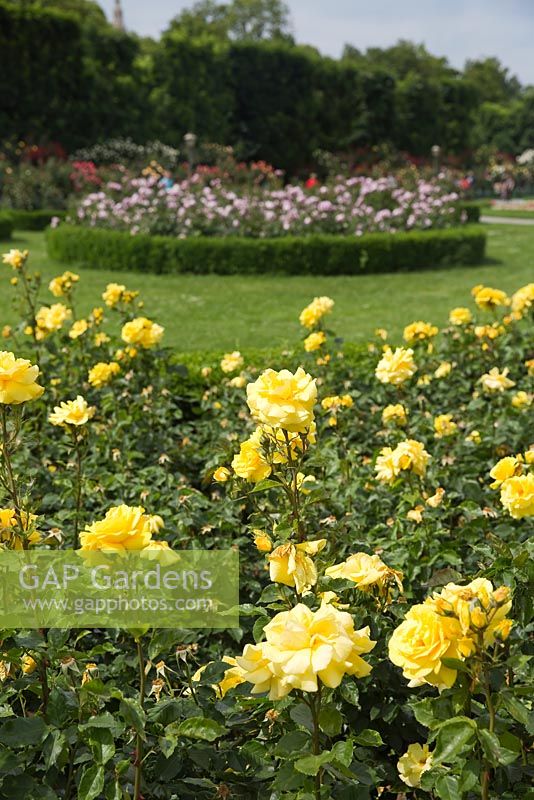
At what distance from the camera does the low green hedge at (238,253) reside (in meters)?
10.0

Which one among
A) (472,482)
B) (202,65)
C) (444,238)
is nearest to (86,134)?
(202,65)

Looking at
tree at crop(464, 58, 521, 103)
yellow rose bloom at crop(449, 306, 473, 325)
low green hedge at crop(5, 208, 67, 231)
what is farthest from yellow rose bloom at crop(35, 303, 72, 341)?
tree at crop(464, 58, 521, 103)

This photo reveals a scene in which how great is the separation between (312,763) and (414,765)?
316 mm

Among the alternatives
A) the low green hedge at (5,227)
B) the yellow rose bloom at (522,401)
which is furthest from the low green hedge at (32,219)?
the yellow rose bloom at (522,401)

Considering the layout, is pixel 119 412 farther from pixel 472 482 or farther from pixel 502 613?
pixel 502 613

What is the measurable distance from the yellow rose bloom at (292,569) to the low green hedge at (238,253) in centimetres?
875

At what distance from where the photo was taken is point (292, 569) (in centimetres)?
142

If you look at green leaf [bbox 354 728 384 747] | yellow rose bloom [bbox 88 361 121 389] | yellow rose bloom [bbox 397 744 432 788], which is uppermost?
yellow rose bloom [bbox 88 361 121 389]

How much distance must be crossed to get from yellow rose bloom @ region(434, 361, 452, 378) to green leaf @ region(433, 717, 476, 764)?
2926 millimetres

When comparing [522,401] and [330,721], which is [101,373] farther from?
[330,721]

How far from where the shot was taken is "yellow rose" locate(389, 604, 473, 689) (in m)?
1.16

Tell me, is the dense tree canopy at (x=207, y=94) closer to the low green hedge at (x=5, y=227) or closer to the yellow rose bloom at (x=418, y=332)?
the low green hedge at (x=5, y=227)

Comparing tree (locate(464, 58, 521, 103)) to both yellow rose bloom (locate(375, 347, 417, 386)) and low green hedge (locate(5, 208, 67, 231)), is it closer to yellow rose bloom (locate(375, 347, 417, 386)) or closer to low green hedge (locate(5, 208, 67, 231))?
low green hedge (locate(5, 208, 67, 231))

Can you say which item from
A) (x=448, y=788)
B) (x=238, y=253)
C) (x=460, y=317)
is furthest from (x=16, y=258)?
(x=238, y=253)
